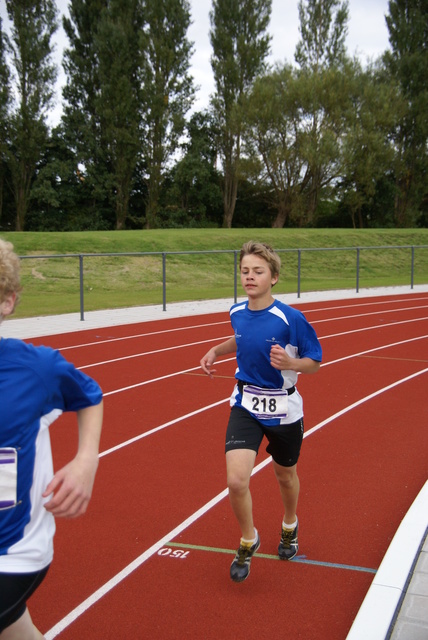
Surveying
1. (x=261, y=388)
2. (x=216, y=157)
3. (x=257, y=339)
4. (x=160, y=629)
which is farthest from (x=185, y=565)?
(x=216, y=157)

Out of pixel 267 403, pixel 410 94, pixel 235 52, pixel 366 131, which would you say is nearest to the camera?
pixel 267 403

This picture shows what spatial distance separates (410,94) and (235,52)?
1261cm

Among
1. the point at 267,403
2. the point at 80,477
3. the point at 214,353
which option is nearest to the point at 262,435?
the point at 267,403

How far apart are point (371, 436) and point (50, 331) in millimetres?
8010

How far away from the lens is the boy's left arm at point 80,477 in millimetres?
1897

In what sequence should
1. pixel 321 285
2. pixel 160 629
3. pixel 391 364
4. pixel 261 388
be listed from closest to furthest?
pixel 160 629
pixel 261 388
pixel 391 364
pixel 321 285

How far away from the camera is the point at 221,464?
560 cm

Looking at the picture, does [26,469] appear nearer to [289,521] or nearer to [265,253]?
[265,253]

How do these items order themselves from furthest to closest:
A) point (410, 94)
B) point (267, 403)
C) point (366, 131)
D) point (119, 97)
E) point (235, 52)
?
point (410, 94) → point (235, 52) → point (119, 97) → point (366, 131) → point (267, 403)

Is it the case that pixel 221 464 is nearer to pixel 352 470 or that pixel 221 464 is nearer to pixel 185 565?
pixel 352 470

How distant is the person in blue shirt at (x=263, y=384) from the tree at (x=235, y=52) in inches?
1721

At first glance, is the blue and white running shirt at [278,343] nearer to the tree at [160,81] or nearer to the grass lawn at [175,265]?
the grass lawn at [175,265]

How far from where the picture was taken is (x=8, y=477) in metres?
1.86

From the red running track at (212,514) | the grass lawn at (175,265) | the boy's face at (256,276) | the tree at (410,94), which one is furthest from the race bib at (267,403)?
the tree at (410,94)
